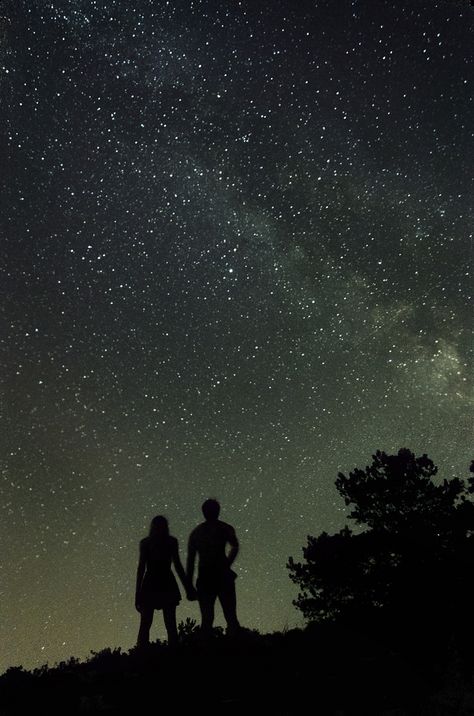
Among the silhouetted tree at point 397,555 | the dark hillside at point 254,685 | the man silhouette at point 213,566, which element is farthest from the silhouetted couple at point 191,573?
the silhouetted tree at point 397,555

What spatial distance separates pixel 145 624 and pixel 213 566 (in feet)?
3.54

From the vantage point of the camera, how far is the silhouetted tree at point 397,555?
11.5 m

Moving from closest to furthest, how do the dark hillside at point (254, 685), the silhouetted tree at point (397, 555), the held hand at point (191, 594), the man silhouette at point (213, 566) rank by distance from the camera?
the dark hillside at point (254, 685)
the man silhouette at point (213, 566)
the held hand at point (191, 594)
the silhouetted tree at point (397, 555)

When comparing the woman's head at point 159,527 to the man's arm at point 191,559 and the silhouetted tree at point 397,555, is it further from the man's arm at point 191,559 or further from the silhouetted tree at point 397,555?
the silhouetted tree at point 397,555

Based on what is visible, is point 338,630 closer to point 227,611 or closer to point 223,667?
point 227,611

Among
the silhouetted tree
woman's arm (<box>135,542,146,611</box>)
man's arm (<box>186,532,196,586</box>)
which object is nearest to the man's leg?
man's arm (<box>186,532,196,586</box>)

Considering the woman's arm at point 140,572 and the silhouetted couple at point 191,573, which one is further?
the woman's arm at point 140,572

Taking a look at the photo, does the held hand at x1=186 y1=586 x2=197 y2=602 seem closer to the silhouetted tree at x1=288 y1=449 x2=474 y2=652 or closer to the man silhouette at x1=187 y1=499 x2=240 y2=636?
the man silhouette at x1=187 y1=499 x2=240 y2=636

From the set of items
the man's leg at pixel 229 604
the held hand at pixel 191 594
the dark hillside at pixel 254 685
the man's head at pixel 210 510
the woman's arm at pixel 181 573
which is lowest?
Result: the dark hillside at pixel 254 685

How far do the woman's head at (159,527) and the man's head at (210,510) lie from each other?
53cm

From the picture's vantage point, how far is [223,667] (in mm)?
5332

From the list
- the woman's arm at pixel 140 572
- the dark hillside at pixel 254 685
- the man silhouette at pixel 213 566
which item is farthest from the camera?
the woman's arm at pixel 140 572

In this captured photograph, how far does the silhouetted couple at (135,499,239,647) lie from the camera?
6.54 metres

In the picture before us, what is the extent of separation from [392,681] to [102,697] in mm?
2396
